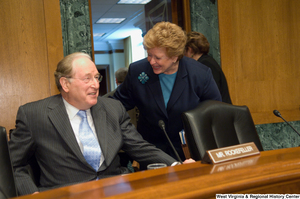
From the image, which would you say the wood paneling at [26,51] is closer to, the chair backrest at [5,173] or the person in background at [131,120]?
the person in background at [131,120]

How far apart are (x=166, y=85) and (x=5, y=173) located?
128 cm

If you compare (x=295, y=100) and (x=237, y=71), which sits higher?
(x=237, y=71)

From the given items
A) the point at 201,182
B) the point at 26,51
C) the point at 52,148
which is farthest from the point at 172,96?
the point at 26,51

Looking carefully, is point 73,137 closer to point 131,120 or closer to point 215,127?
point 215,127

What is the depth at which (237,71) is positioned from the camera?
12.4 ft

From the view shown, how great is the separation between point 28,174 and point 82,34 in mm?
1789

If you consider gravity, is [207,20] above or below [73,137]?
above

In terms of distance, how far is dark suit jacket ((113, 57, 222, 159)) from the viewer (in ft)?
6.88

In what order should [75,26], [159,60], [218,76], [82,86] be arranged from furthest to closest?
[75,26]
[218,76]
[159,60]
[82,86]

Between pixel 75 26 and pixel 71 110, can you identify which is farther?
pixel 75 26

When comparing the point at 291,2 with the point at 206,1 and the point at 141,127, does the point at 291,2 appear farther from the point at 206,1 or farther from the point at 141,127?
the point at 141,127

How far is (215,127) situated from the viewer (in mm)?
1693

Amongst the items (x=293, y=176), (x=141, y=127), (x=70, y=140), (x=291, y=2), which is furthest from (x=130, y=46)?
(x=293, y=176)

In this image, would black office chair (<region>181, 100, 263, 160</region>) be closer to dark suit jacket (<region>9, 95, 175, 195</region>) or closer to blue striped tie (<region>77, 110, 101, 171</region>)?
dark suit jacket (<region>9, 95, 175, 195</region>)
